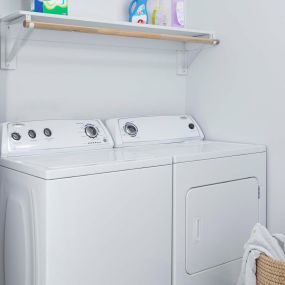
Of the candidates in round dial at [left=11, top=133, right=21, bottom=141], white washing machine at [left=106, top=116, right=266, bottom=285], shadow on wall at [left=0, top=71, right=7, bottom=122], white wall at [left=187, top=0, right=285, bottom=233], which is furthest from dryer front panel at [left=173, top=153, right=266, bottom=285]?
shadow on wall at [left=0, top=71, right=7, bottom=122]

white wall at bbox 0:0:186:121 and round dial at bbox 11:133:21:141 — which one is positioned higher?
white wall at bbox 0:0:186:121

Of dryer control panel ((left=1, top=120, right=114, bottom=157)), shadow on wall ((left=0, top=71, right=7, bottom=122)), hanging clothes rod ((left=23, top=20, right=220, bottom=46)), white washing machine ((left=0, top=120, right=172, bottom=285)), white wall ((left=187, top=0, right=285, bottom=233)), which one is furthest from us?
white wall ((left=187, top=0, right=285, bottom=233))

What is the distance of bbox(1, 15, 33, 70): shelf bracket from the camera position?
2.42 meters

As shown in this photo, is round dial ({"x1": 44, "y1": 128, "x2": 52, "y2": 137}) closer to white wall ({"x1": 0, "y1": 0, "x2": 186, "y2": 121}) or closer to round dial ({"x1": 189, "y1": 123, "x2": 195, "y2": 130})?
white wall ({"x1": 0, "y1": 0, "x2": 186, "y2": 121})

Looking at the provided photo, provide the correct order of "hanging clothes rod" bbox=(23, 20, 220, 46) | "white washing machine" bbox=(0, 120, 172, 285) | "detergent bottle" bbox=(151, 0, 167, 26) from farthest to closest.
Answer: "detergent bottle" bbox=(151, 0, 167, 26)
"hanging clothes rod" bbox=(23, 20, 220, 46)
"white washing machine" bbox=(0, 120, 172, 285)

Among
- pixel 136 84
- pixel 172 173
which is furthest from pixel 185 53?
pixel 172 173

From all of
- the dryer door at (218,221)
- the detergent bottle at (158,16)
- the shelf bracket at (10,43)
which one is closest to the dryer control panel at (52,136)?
the shelf bracket at (10,43)

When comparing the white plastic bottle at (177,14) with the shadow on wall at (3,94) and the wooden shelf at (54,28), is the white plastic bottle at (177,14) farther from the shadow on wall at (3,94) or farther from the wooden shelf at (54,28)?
the shadow on wall at (3,94)

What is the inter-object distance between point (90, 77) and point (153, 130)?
1.70ft

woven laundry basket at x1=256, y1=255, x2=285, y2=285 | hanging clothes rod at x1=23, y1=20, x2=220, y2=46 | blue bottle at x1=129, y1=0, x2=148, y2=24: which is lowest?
woven laundry basket at x1=256, y1=255, x2=285, y2=285

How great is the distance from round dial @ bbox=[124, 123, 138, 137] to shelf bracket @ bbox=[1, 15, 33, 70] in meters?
0.75

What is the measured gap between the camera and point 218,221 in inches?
100

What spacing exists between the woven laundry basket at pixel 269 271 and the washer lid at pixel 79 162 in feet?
2.18

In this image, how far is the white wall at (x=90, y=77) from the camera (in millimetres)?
2535
